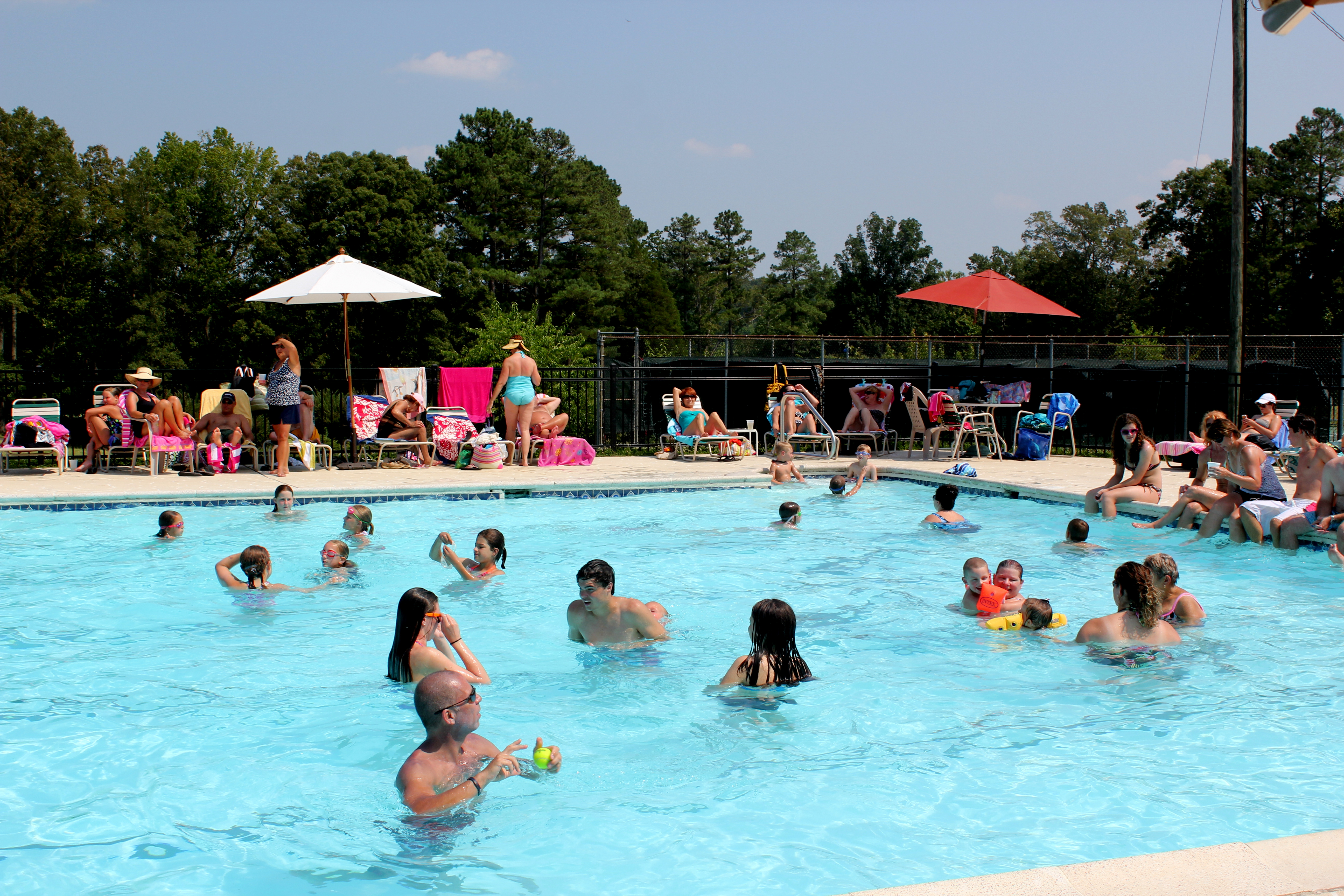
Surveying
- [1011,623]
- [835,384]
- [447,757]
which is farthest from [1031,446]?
[447,757]

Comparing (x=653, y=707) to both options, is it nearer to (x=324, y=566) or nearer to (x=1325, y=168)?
(x=324, y=566)

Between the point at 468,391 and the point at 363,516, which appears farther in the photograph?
the point at 468,391

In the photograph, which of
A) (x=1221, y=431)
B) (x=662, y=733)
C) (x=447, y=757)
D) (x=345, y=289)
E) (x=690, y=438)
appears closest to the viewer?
(x=447, y=757)

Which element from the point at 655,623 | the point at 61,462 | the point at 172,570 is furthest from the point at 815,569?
the point at 61,462

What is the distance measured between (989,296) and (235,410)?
10.4m

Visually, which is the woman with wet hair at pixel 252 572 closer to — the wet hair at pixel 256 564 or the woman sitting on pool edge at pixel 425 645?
the wet hair at pixel 256 564

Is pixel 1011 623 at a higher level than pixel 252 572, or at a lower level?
lower

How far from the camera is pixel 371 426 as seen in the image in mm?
13477

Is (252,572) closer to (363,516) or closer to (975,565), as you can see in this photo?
(363,516)

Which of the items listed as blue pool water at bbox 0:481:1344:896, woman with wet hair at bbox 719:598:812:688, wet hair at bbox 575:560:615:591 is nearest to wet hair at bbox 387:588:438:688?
blue pool water at bbox 0:481:1344:896

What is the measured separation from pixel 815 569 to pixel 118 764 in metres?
5.57

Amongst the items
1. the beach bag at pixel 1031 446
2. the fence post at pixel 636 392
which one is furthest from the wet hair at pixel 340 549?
the beach bag at pixel 1031 446

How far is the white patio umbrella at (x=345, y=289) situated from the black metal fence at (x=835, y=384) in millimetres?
1215

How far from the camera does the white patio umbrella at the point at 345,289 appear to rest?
13227 millimetres
